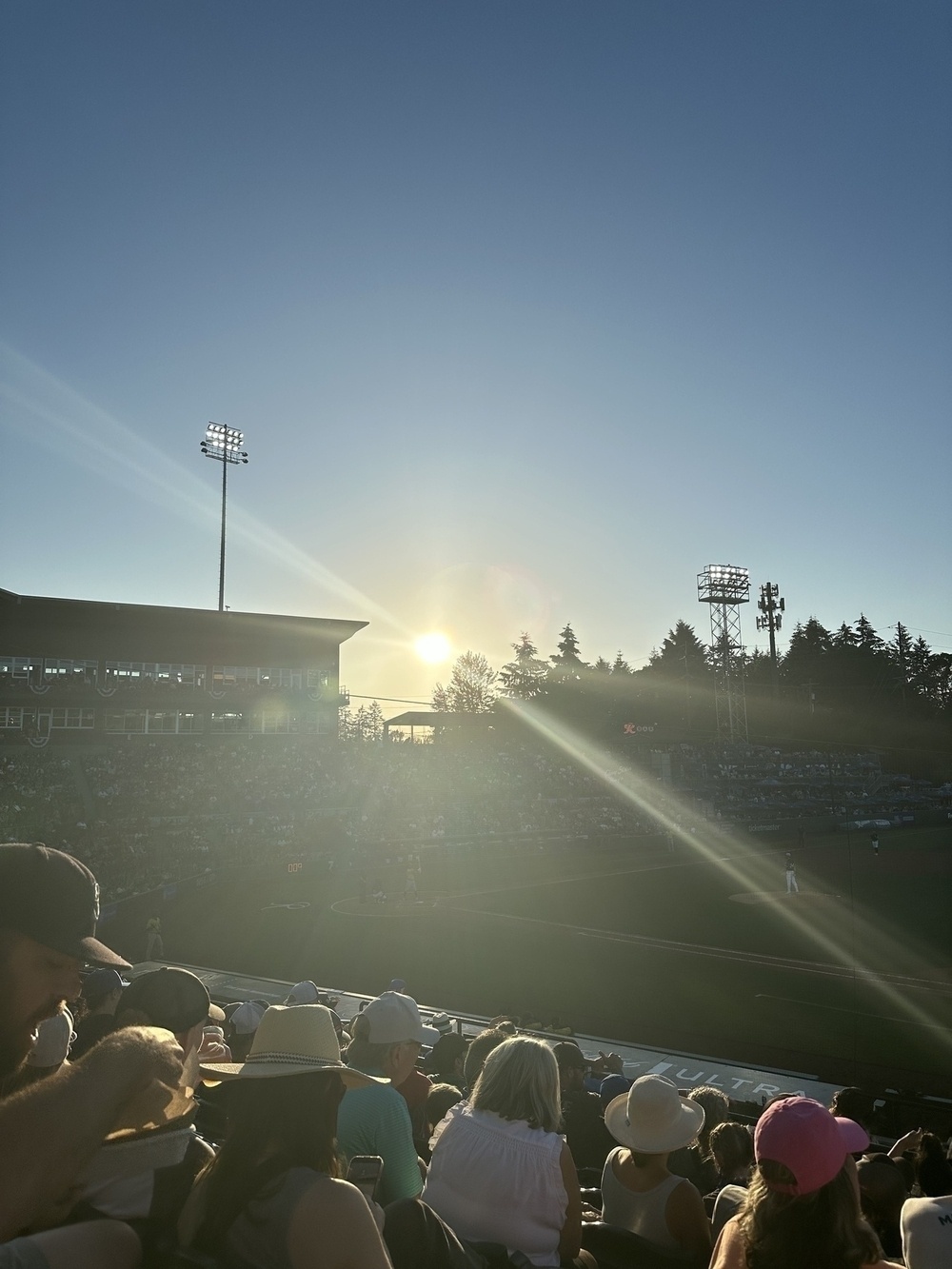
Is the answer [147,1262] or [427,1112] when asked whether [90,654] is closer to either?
[427,1112]

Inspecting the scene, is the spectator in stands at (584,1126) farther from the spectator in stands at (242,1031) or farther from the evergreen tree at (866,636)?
the evergreen tree at (866,636)

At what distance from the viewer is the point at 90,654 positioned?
43875 millimetres

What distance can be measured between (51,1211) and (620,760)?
5627 cm

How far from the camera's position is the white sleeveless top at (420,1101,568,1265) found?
337cm

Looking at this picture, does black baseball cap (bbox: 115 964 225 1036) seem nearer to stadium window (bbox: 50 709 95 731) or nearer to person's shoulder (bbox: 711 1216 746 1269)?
person's shoulder (bbox: 711 1216 746 1269)

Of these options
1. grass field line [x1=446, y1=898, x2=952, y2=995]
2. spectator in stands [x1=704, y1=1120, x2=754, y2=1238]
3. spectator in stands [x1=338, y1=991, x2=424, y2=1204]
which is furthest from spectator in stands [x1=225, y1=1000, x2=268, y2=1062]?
grass field line [x1=446, y1=898, x2=952, y2=995]

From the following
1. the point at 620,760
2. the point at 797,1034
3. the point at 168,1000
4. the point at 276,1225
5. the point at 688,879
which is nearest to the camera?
the point at 276,1225

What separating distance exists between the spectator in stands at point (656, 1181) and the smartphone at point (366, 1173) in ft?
4.39

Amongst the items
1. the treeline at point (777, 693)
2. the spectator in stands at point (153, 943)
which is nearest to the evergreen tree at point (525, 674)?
the treeline at point (777, 693)

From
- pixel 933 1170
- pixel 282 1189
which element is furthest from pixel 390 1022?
pixel 933 1170

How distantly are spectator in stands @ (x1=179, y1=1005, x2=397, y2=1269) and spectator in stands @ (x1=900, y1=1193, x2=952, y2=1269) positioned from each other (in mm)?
1883

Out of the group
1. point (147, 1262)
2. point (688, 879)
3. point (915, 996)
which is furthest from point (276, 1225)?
point (688, 879)

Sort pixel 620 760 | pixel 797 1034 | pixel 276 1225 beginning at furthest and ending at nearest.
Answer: pixel 620 760, pixel 797 1034, pixel 276 1225

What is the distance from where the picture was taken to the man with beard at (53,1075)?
1.91 meters
